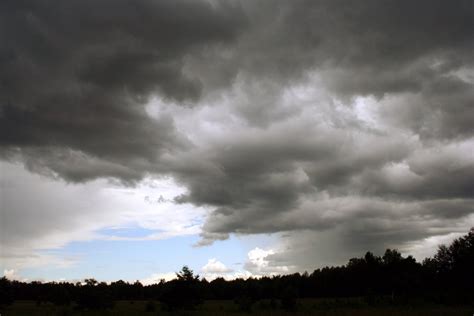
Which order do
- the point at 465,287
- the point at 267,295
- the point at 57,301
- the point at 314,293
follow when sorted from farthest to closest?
the point at 314,293
the point at 267,295
the point at 465,287
the point at 57,301

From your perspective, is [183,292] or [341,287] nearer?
[183,292]

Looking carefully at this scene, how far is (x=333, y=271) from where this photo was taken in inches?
5551

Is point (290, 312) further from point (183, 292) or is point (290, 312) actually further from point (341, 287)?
point (341, 287)

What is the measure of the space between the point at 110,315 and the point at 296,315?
17.7 metres

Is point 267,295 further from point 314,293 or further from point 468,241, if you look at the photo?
point 468,241

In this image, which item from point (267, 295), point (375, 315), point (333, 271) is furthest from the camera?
point (333, 271)

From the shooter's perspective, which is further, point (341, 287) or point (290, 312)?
point (341, 287)

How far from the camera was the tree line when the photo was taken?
4778 centimetres

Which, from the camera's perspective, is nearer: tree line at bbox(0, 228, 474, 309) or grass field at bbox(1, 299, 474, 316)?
grass field at bbox(1, 299, 474, 316)

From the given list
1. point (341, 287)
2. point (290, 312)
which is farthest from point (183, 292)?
point (341, 287)

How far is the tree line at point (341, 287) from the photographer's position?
47.8 metres

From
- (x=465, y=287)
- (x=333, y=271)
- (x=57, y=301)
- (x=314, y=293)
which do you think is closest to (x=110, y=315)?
(x=57, y=301)

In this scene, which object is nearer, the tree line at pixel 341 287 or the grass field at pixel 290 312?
the grass field at pixel 290 312

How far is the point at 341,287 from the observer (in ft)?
411
